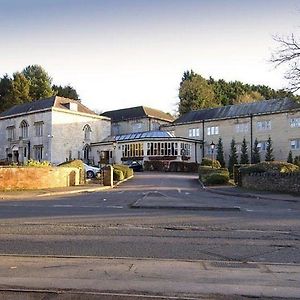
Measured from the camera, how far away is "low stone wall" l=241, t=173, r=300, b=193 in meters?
26.7

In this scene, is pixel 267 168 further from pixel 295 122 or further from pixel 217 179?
pixel 295 122

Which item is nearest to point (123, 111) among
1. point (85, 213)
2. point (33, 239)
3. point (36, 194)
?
point (36, 194)

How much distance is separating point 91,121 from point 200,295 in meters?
69.3

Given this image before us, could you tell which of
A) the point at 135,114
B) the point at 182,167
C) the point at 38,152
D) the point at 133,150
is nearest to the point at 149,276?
the point at 182,167

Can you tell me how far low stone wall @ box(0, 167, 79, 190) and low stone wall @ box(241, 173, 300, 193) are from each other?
12.9 metres

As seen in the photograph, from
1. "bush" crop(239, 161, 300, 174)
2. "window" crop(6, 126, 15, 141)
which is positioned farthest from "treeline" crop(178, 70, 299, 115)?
"bush" crop(239, 161, 300, 174)

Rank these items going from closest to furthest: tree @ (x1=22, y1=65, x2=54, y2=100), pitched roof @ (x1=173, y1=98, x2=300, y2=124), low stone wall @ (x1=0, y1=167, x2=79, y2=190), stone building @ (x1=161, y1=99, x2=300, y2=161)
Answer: low stone wall @ (x1=0, y1=167, x2=79, y2=190) → stone building @ (x1=161, y1=99, x2=300, y2=161) → pitched roof @ (x1=173, y1=98, x2=300, y2=124) → tree @ (x1=22, y1=65, x2=54, y2=100)

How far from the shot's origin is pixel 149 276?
20.9 ft

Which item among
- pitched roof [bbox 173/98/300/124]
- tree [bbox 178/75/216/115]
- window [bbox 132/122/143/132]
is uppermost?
tree [bbox 178/75/216/115]

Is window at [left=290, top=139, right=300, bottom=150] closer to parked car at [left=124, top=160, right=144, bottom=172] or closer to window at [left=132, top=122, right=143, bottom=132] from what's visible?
parked car at [left=124, top=160, right=144, bottom=172]

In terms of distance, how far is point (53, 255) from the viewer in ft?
25.7

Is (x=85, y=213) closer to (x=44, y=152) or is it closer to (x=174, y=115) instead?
(x=44, y=152)

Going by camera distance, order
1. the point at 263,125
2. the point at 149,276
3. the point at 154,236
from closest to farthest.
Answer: the point at 149,276 < the point at 154,236 < the point at 263,125

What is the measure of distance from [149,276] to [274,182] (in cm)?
2320
